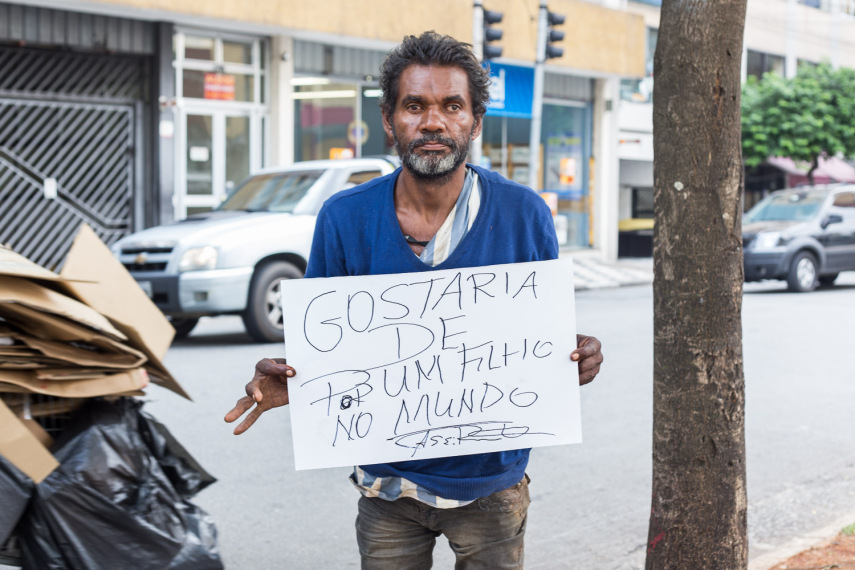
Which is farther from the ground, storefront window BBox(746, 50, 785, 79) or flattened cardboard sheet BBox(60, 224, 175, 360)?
storefront window BBox(746, 50, 785, 79)

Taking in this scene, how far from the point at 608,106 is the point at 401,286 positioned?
23820 millimetres

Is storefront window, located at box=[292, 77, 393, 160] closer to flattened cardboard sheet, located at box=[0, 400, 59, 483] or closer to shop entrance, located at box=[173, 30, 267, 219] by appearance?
shop entrance, located at box=[173, 30, 267, 219]

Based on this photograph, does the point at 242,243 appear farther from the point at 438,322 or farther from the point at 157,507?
the point at 438,322

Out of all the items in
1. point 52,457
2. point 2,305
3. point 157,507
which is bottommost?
point 157,507

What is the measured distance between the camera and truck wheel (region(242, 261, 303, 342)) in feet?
32.8

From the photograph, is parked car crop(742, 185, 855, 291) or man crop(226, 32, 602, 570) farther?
parked car crop(742, 185, 855, 291)

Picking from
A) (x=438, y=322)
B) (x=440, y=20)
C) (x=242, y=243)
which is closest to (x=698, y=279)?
(x=438, y=322)

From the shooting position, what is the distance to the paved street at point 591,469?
4.75 metres

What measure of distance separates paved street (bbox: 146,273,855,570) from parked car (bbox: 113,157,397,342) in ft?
1.39

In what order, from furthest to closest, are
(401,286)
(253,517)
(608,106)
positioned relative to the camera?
1. (608,106)
2. (253,517)
3. (401,286)

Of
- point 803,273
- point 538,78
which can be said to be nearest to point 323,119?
point 538,78

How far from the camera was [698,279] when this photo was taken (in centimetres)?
311

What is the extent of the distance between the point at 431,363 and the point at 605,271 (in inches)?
760

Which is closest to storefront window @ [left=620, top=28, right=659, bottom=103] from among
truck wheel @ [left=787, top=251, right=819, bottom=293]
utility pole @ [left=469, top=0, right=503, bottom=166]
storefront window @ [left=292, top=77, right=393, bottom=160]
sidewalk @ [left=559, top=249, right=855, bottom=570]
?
storefront window @ [left=292, top=77, right=393, bottom=160]
